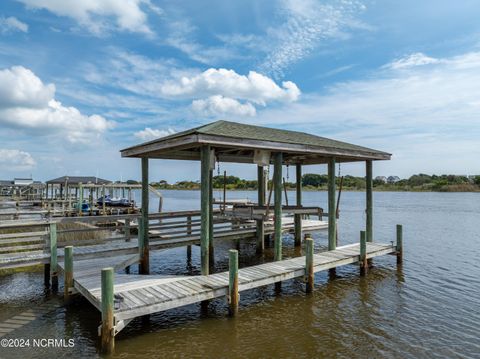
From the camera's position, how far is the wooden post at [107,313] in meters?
6.20

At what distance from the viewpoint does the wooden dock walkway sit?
268 inches

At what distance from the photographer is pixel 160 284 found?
7996 millimetres

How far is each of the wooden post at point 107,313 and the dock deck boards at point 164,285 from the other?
189 millimetres

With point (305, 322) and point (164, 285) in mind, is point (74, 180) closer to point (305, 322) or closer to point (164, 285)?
point (164, 285)

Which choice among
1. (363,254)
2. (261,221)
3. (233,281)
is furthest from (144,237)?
(363,254)

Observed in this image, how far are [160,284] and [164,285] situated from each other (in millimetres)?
145

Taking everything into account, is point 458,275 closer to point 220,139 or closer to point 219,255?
point 219,255

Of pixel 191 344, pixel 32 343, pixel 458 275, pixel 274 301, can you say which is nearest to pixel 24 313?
pixel 32 343

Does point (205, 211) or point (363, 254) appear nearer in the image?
point (205, 211)

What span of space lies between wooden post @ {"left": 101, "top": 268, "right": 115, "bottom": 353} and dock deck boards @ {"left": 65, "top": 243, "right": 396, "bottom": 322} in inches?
7.4

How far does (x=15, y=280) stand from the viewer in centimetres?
1099

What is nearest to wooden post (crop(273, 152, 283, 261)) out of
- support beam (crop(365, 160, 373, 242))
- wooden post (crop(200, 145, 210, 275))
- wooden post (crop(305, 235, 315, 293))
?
wooden post (crop(305, 235, 315, 293))

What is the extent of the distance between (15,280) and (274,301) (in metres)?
8.61

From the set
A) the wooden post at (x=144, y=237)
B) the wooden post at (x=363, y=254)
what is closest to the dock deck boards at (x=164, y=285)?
the wooden post at (x=144, y=237)
